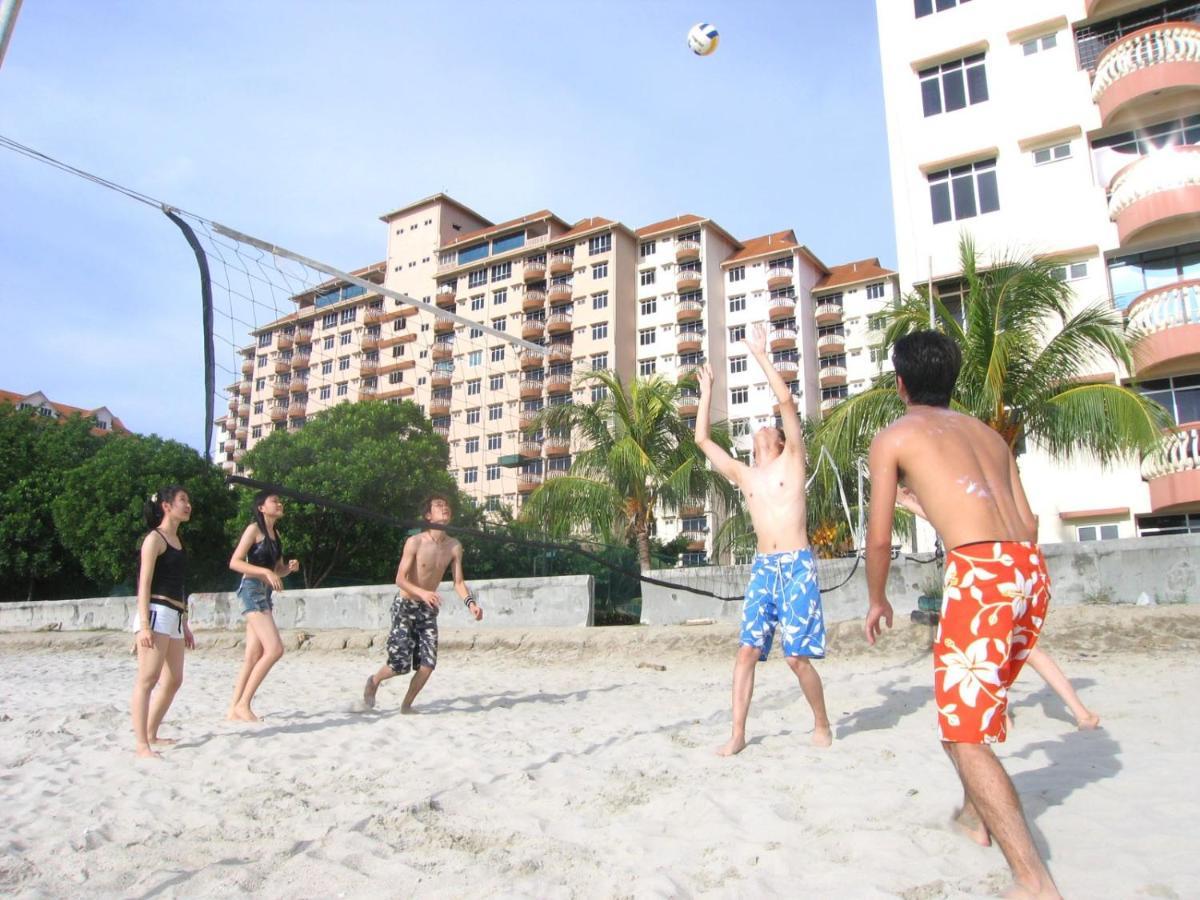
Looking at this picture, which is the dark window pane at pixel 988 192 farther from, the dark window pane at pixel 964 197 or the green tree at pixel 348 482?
the green tree at pixel 348 482

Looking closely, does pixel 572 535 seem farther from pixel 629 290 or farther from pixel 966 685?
pixel 629 290

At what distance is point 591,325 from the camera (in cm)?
6144

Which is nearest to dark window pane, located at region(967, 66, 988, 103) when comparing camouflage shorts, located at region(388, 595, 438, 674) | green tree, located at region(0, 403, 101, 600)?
camouflage shorts, located at region(388, 595, 438, 674)

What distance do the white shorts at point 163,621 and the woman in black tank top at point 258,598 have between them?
2.29 feet

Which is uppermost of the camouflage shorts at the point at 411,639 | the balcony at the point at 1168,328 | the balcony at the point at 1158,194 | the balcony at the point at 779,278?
the balcony at the point at 779,278

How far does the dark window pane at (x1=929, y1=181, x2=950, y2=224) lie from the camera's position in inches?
715

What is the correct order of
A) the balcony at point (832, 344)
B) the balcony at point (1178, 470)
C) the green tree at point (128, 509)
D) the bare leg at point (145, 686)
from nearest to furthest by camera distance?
the bare leg at point (145, 686), the balcony at point (1178, 470), the green tree at point (128, 509), the balcony at point (832, 344)

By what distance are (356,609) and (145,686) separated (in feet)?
29.6

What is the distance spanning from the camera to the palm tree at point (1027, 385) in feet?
36.0

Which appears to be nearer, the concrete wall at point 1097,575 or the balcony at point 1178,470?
the concrete wall at point 1097,575

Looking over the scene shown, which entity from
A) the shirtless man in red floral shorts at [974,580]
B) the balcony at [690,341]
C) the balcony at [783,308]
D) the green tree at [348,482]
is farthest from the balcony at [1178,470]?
the balcony at [783,308]

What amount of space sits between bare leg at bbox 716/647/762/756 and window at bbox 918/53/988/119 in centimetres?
1788

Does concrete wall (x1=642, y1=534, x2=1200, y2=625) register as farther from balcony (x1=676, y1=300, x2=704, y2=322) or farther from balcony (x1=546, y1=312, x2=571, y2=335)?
balcony (x1=546, y1=312, x2=571, y2=335)

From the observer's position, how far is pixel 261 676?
5.99 metres
